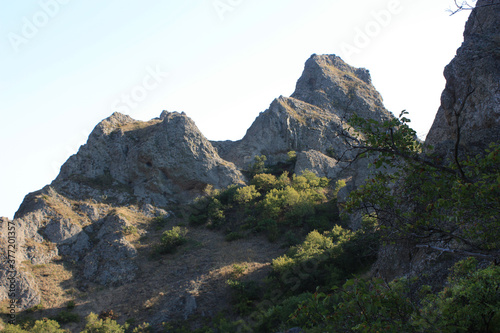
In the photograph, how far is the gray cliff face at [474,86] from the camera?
1623cm

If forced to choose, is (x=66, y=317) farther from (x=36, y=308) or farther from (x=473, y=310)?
(x=473, y=310)

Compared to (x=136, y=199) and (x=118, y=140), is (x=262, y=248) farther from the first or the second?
(x=118, y=140)

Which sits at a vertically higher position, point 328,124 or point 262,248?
point 328,124

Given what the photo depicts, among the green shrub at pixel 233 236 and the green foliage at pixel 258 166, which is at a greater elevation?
the green foliage at pixel 258 166

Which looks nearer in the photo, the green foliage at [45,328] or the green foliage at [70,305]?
the green foliage at [45,328]

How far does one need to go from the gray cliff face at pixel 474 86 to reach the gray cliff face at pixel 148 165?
29.6 m

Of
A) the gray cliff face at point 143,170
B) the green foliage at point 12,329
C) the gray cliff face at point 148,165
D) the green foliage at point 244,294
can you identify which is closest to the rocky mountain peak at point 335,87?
the gray cliff face at point 143,170

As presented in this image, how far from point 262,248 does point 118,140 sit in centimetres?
2615

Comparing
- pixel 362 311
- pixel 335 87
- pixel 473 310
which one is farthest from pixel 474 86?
pixel 335 87

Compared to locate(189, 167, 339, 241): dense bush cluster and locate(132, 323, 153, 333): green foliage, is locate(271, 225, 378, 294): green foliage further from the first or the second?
locate(132, 323, 153, 333): green foliage

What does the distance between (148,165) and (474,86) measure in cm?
3627

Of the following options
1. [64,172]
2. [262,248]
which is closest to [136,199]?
[64,172]

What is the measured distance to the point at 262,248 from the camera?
30.4 m

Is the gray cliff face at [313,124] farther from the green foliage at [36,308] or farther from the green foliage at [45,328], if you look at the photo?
the green foliage at [45,328]
